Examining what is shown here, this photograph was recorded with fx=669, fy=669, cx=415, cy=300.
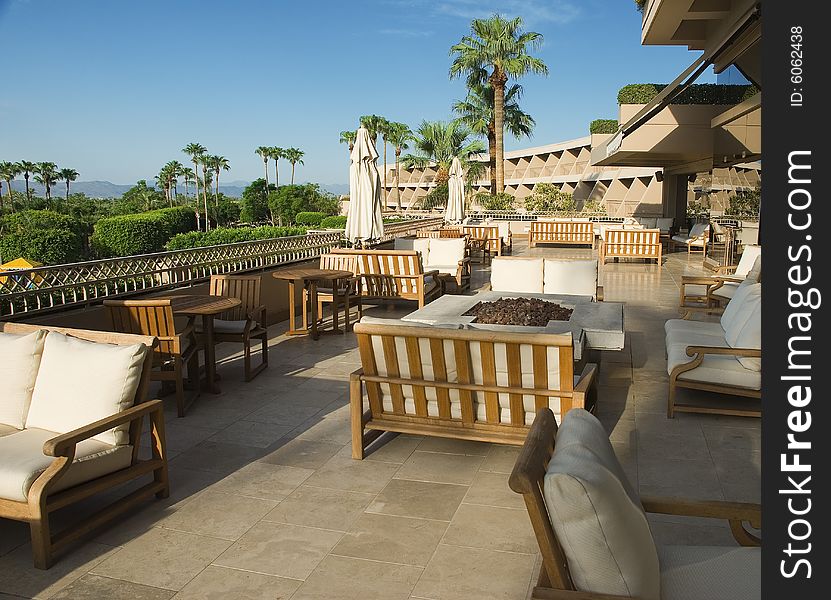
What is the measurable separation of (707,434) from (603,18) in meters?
45.0

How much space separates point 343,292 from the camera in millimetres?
8945

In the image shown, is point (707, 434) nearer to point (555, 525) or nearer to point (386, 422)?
point (386, 422)

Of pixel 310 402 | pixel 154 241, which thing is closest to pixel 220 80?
pixel 154 241

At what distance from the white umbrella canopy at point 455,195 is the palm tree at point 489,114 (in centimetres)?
1648

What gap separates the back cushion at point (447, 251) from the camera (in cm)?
1188

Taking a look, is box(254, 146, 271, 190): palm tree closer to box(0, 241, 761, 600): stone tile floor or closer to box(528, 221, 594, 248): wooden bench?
box(528, 221, 594, 248): wooden bench

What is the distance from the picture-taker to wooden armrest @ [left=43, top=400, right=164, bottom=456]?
3168 millimetres

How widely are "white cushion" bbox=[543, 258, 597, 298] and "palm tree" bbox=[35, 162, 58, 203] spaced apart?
9096 cm

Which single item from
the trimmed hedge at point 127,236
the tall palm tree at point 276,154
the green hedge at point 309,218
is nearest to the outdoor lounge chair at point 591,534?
the trimmed hedge at point 127,236

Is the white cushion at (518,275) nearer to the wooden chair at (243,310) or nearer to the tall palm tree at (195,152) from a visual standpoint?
the wooden chair at (243,310)

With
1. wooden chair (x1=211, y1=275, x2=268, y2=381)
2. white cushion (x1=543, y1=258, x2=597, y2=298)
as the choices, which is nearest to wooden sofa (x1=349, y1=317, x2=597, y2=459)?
wooden chair (x1=211, y1=275, x2=268, y2=381)

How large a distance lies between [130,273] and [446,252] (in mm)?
6000

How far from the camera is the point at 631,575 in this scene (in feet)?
6.31

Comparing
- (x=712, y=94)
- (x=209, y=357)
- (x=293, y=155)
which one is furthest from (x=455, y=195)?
(x=293, y=155)
